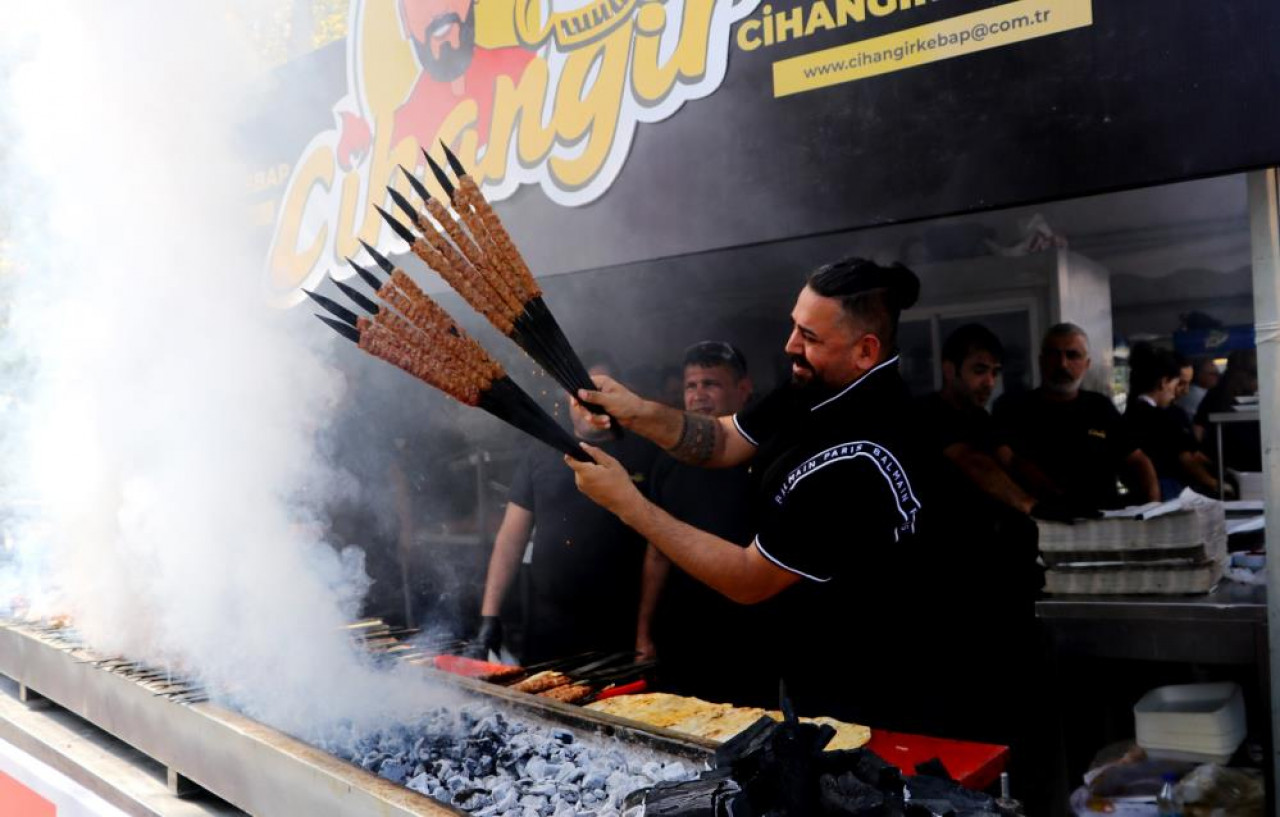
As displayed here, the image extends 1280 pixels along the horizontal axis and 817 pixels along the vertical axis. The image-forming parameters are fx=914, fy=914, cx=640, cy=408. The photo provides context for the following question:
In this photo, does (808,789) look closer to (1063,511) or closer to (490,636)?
(1063,511)

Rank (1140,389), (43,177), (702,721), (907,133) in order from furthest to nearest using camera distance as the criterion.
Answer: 1. (1140,389)
2. (43,177)
3. (702,721)
4. (907,133)

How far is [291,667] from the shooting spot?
3.19 metres

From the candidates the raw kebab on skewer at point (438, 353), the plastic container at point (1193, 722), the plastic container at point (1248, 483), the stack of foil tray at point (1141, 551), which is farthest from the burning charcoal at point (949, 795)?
the plastic container at point (1248, 483)

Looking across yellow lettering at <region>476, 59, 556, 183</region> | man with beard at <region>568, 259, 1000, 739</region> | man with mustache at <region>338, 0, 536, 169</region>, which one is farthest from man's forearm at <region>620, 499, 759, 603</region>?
man with mustache at <region>338, 0, 536, 169</region>

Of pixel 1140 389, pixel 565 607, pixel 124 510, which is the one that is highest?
pixel 1140 389

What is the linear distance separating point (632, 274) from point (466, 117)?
7.06 ft

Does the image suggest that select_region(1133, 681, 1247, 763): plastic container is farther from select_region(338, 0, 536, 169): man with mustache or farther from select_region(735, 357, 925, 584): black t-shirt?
select_region(338, 0, 536, 169): man with mustache

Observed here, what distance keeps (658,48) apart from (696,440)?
1.37 metres

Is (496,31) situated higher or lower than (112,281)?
higher

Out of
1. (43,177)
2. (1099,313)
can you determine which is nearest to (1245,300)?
(1099,313)

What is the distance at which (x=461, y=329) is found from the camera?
267 centimetres

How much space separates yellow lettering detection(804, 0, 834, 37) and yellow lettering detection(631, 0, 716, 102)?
38 centimetres

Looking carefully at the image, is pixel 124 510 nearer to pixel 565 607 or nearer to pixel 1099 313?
pixel 565 607

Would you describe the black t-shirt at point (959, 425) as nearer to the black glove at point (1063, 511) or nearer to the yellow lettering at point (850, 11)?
the black glove at point (1063, 511)
